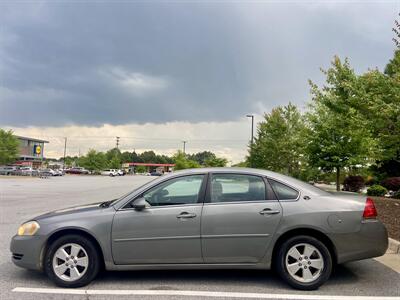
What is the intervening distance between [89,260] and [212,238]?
1.59 metres

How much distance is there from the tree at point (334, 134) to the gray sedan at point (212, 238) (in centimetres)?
1074

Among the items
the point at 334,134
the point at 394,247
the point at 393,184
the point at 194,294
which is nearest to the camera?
the point at 194,294

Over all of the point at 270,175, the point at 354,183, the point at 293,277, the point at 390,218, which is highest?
the point at 270,175

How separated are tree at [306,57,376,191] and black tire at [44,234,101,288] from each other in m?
12.2

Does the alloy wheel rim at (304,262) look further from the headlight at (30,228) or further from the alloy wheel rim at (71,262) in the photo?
the headlight at (30,228)

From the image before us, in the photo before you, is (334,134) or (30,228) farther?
(334,134)

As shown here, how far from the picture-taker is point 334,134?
18.3 meters

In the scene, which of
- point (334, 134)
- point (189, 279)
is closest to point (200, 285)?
point (189, 279)

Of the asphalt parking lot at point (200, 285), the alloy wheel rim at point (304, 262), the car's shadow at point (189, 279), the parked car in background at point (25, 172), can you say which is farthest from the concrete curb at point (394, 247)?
the parked car in background at point (25, 172)

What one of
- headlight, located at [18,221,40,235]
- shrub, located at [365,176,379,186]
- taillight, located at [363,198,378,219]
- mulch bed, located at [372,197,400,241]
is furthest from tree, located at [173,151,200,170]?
taillight, located at [363,198,378,219]

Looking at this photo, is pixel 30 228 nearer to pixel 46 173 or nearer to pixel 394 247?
pixel 394 247

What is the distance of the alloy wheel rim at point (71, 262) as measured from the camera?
4898mm

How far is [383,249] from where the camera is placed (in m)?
4.98

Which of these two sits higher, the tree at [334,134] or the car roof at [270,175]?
the tree at [334,134]
